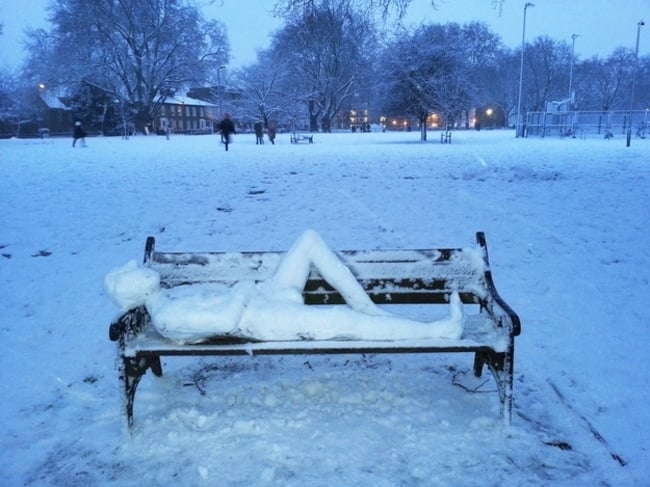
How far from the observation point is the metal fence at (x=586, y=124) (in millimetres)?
41625

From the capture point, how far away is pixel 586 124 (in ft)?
140

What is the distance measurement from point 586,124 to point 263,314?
4550 cm

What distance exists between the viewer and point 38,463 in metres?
2.93

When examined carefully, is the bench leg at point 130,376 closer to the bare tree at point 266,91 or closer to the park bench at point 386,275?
the park bench at point 386,275

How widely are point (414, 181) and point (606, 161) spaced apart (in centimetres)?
836

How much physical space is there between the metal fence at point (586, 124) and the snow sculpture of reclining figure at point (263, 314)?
42.2 metres

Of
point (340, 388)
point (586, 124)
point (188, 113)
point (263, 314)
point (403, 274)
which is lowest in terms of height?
point (340, 388)

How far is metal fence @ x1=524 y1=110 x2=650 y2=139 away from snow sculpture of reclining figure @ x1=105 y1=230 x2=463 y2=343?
4217cm

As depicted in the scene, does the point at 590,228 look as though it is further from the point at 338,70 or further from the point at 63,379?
the point at 338,70

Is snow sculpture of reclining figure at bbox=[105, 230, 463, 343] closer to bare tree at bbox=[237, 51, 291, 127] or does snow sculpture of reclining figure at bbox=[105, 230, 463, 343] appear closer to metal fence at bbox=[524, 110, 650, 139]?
metal fence at bbox=[524, 110, 650, 139]

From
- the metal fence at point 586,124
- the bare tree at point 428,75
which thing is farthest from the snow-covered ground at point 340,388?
the metal fence at point 586,124

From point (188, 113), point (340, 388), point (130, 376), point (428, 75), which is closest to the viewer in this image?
point (130, 376)

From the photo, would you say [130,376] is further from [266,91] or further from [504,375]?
[266,91]

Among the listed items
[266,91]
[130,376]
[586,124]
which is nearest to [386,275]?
[130,376]
